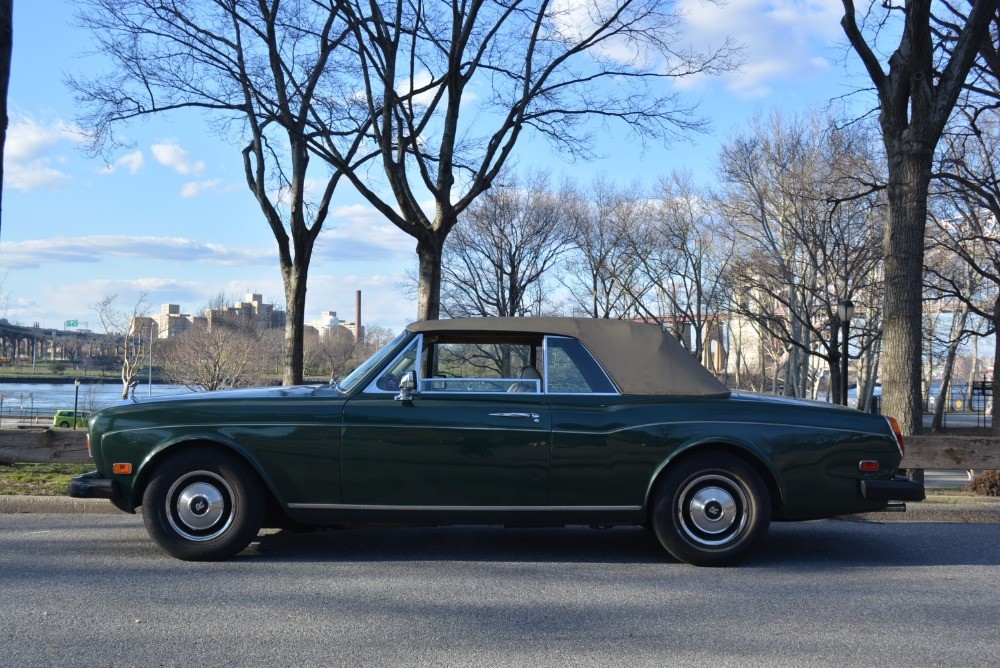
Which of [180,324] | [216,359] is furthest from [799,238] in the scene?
[180,324]

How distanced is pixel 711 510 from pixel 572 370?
132 centimetres

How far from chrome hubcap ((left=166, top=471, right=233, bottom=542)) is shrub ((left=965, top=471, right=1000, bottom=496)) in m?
7.57

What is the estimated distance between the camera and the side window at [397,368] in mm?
5930

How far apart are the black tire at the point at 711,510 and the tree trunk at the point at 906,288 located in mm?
5098

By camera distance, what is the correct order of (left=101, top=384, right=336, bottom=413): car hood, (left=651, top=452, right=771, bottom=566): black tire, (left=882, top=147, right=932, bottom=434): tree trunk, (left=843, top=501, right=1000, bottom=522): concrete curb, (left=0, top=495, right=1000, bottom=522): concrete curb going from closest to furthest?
(left=651, top=452, right=771, bottom=566): black tire
(left=101, top=384, right=336, bottom=413): car hood
(left=0, top=495, right=1000, bottom=522): concrete curb
(left=843, top=501, right=1000, bottom=522): concrete curb
(left=882, top=147, right=932, bottom=434): tree trunk

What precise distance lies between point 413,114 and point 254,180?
3489 millimetres

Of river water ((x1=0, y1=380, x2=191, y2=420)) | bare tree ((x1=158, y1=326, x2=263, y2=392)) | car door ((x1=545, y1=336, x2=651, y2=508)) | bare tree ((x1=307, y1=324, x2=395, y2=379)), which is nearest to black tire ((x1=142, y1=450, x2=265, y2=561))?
car door ((x1=545, y1=336, x2=651, y2=508))

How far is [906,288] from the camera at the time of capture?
10.0m

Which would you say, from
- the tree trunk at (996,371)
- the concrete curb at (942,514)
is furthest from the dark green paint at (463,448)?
the tree trunk at (996,371)

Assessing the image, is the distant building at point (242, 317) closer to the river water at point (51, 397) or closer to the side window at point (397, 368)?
the river water at point (51, 397)

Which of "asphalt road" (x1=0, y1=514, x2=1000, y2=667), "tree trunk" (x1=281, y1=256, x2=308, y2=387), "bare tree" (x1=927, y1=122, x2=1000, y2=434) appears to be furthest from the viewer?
"bare tree" (x1=927, y1=122, x2=1000, y2=434)

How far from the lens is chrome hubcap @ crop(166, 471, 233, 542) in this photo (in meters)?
5.72

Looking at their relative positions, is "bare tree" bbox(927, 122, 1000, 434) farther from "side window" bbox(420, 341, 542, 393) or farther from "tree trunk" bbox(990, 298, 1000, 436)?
"side window" bbox(420, 341, 542, 393)

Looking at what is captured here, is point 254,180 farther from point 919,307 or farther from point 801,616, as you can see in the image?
point 801,616
